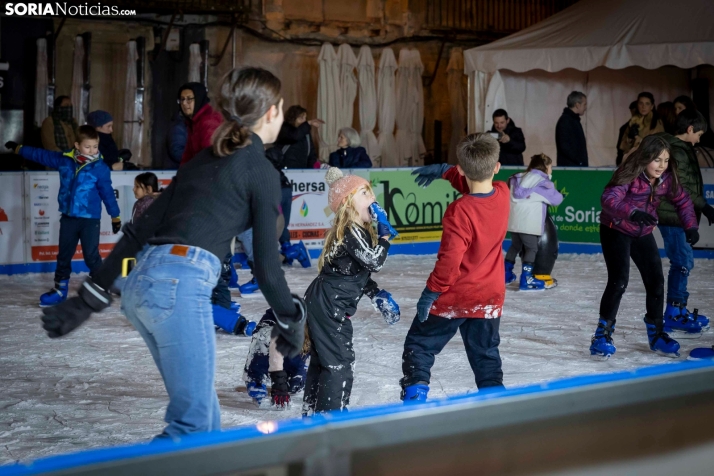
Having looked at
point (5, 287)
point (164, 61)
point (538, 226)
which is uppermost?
point (164, 61)

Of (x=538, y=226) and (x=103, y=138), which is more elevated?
(x=103, y=138)

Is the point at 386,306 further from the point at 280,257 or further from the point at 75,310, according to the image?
the point at 75,310

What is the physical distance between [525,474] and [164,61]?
14.2 metres

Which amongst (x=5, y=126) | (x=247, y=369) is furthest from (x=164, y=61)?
(x=247, y=369)

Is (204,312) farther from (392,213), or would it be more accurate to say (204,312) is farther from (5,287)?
(392,213)

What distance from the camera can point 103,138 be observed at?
35.0 feet

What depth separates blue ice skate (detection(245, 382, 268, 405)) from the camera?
16.0 feet

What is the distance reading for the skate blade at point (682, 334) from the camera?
21.6ft

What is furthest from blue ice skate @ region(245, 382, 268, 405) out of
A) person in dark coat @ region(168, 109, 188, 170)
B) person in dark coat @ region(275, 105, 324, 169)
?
person in dark coat @ region(275, 105, 324, 169)

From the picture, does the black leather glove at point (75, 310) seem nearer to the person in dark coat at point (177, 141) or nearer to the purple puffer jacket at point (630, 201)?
the purple puffer jacket at point (630, 201)

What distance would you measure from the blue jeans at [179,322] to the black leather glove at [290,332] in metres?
0.23

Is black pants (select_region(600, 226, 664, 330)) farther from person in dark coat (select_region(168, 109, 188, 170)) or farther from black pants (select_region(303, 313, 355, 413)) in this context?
person in dark coat (select_region(168, 109, 188, 170))

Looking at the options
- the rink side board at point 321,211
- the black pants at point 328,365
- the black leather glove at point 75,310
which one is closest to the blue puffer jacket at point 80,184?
the rink side board at point 321,211

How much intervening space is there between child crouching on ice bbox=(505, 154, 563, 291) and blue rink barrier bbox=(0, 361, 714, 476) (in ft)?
21.9
